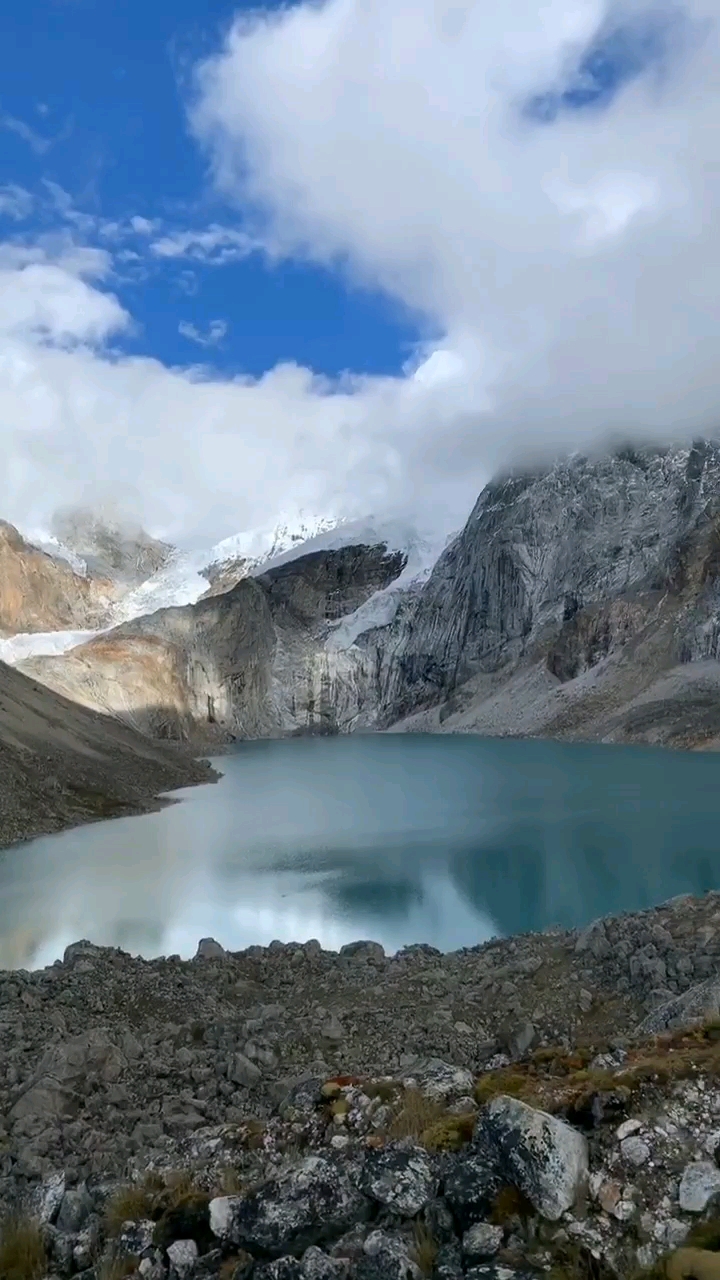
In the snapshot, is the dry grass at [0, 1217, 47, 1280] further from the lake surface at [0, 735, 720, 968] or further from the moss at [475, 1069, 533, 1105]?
the lake surface at [0, 735, 720, 968]

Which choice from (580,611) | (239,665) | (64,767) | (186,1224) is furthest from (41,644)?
(186,1224)

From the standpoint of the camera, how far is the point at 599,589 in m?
121

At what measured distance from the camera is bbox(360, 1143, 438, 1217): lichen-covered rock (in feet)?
13.8

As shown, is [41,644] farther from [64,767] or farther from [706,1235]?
[706,1235]

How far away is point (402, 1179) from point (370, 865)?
27.1m

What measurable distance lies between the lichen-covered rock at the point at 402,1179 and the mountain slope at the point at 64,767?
35.7 m

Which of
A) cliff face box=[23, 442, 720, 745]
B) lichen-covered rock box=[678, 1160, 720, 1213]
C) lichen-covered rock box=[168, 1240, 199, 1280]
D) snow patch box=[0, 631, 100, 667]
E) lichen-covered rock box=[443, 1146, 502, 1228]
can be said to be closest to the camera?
lichen-covered rock box=[678, 1160, 720, 1213]

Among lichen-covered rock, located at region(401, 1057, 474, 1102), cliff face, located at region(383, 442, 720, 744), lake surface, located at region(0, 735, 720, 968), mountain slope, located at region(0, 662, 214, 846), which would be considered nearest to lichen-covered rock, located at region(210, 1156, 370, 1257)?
lichen-covered rock, located at region(401, 1057, 474, 1102)

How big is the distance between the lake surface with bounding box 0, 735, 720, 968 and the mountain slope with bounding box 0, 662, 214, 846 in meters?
2.31

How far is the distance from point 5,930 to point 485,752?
65039 millimetres

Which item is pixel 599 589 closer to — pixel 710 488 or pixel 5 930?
pixel 710 488

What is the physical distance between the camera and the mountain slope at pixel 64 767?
41281 mm

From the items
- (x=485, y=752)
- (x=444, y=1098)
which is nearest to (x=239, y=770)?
(x=485, y=752)

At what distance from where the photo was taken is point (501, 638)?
447 ft
